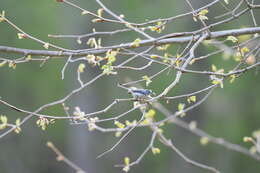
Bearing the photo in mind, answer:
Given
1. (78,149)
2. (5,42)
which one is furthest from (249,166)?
(5,42)

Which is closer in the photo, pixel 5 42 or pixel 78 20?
pixel 78 20

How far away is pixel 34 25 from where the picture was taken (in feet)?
30.9

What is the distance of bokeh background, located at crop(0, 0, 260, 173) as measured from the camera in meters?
8.30

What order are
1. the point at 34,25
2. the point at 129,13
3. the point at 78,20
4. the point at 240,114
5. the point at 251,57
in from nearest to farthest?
the point at 251,57
the point at 78,20
the point at 129,13
the point at 34,25
the point at 240,114

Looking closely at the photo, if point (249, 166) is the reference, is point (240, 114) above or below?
above

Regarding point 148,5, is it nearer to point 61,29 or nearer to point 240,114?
point 61,29

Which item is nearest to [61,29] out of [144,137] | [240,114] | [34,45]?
[34,45]

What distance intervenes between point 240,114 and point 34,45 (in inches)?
163

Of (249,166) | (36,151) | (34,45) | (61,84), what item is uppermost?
(34,45)

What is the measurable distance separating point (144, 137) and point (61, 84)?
194 centimetres

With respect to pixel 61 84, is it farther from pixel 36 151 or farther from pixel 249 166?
pixel 249 166

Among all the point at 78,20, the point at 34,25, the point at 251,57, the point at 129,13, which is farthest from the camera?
the point at 34,25

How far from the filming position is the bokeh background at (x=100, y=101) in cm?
830

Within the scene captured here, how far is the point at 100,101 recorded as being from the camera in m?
8.65
